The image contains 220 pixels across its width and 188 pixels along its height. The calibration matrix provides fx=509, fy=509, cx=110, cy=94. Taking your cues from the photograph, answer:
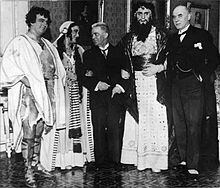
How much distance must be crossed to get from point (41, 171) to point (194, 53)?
1.61 metres

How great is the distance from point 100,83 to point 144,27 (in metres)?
0.63

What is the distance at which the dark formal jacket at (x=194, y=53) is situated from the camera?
426 centimetres

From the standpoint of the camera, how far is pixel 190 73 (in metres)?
4.29

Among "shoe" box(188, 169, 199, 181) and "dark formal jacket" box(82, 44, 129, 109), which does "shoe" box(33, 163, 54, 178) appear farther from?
"shoe" box(188, 169, 199, 181)

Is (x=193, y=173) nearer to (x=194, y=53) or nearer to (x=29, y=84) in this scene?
(x=194, y=53)

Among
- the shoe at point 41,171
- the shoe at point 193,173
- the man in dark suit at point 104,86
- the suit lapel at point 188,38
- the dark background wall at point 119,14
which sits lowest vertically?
the shoe at point 193,173

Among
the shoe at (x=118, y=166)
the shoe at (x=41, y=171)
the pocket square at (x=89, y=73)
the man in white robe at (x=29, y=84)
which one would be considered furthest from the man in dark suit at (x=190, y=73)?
the shoe at (x=41, y=171)

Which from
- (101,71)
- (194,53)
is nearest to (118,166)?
(101,71)

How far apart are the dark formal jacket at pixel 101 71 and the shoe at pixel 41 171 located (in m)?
0.71

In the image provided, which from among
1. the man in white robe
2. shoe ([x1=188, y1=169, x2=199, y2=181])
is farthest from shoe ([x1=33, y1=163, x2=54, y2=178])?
shoe ([x1=188, y1=169, x2=199, y2=181])

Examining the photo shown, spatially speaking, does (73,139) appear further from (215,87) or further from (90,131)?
(215,87)

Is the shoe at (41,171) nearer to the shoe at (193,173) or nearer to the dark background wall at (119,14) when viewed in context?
the shoe at (193,173)

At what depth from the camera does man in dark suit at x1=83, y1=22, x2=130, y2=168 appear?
175 inches

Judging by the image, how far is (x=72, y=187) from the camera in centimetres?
387
